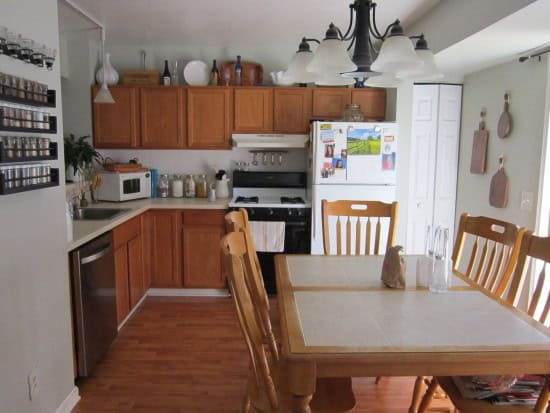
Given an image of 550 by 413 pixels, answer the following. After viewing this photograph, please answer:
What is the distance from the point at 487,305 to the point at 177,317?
258 centimetres

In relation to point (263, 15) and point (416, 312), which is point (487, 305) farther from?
point (263, 15)

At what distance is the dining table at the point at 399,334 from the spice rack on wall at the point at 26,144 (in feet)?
3.85

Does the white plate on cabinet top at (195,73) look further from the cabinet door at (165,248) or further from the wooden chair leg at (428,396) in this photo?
the wooden chair leg at (428,396)

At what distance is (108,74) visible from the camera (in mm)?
4031

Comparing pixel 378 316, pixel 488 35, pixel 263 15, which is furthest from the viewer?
pixel 263 15

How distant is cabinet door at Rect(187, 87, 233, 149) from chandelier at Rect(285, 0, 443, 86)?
2232mm

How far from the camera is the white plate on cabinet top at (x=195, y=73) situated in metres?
4.27

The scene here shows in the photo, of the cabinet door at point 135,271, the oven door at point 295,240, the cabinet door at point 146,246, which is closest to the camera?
the cabinet door at point 135,271

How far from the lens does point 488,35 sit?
2607mm

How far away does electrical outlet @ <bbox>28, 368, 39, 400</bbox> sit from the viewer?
6.21ft

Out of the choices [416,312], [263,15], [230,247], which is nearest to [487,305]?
[416,312]

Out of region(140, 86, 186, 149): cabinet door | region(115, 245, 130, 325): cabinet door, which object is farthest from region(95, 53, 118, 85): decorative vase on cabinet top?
region(115, 245, 130, 325): cabinet door

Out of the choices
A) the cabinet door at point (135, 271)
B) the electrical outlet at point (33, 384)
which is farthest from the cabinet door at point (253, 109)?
the electrical outlet at point (33, 384)

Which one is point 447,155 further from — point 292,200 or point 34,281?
point 34,281
